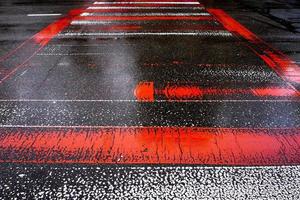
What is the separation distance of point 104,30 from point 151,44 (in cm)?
193

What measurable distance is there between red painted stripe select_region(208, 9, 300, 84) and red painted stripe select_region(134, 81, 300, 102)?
1.81ft

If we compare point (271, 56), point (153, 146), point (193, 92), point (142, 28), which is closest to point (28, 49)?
point (142, 28)

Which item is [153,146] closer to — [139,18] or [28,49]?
[28,49]

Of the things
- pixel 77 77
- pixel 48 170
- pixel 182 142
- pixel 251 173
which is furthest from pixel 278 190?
pixel 77 77

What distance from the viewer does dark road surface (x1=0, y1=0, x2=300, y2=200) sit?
296cm

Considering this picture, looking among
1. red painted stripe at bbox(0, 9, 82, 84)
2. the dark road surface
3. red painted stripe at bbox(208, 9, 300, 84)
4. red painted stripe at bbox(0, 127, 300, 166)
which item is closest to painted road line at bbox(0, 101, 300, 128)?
the dark road surface

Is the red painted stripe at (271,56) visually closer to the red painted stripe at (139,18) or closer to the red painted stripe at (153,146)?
the red painted stripe at (139,18)

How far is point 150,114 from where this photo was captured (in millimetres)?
4238

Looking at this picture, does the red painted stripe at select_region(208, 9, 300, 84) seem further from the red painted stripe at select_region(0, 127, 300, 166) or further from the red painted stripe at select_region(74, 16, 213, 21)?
the red painted stripe at select_region(0, 127, 300, 166)

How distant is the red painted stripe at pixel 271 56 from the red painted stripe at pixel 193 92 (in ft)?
1.81

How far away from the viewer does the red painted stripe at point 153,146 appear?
329 cm

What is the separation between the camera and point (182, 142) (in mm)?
3594

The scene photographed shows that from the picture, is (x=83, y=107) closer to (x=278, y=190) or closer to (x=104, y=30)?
(x=278, y=190)

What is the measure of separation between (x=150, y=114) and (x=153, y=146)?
2.54 feet
